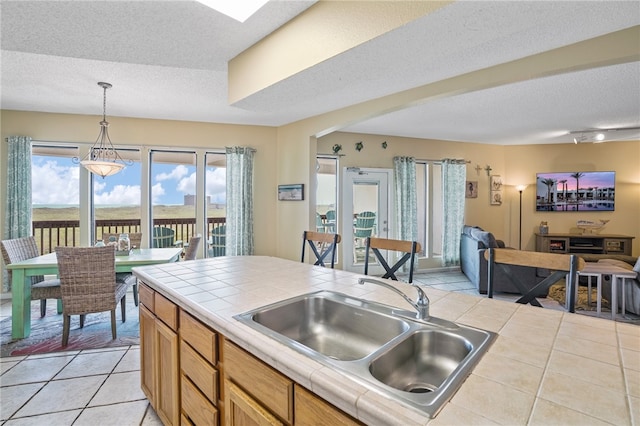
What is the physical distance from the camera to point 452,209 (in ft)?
20.5

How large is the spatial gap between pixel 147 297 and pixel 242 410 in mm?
1169

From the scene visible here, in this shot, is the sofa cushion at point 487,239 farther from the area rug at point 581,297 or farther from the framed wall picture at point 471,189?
the framed wall picture at point 471,189

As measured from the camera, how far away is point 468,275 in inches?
223

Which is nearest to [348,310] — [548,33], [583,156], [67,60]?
[548,33]

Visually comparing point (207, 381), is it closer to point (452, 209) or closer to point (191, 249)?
point (191, 249)

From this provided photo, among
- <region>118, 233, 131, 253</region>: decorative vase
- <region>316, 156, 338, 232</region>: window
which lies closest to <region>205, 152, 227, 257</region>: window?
<region>118, 233, 131, 253</region>: decorative vase

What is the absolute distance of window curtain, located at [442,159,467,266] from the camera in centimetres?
625

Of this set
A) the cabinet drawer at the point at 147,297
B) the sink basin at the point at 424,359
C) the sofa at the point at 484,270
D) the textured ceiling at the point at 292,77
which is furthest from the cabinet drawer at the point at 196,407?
the sofa at the point at 484,270

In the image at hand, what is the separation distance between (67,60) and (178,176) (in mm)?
2376

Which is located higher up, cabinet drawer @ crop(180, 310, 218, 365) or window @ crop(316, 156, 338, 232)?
window @ crop(316, 156, 338, 232)

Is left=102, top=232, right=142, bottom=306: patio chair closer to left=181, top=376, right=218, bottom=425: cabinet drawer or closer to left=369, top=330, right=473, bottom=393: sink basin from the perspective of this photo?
left=181, top=376, right=218, bottom=425: cabinet drawer

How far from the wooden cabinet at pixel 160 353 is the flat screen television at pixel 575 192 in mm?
7398

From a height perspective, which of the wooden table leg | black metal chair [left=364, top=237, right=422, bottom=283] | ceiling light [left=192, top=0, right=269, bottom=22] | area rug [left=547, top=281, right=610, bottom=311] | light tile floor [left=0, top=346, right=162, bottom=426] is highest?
ceiling light [left=192, top=0, right=269, bottom=22]

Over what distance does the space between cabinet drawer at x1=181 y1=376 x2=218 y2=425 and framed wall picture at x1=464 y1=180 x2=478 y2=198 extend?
20.6ft
